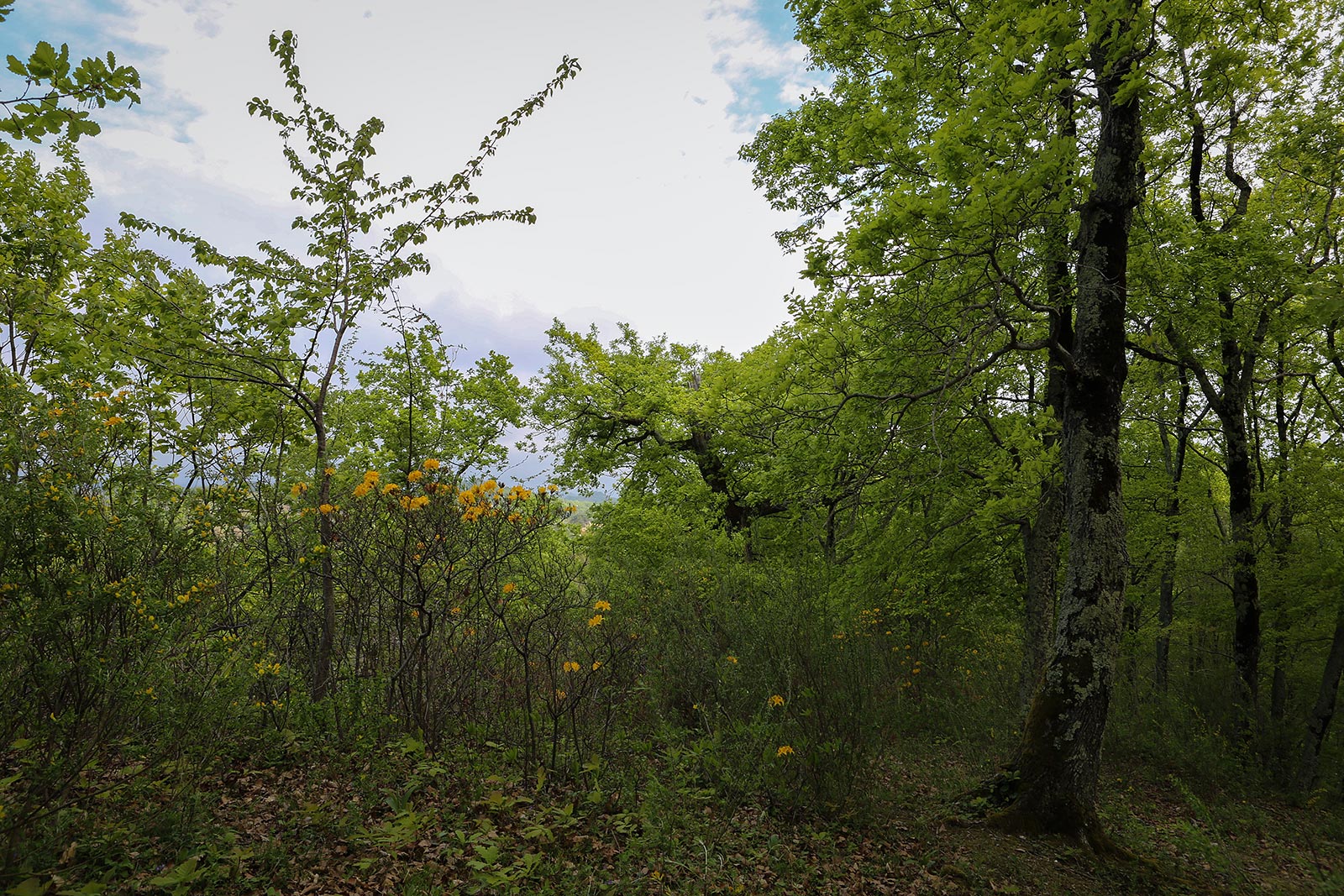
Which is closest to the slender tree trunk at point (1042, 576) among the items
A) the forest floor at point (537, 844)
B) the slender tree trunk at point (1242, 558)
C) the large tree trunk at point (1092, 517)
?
the forest floor at point (537, 844)

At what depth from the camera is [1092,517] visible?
204 inches

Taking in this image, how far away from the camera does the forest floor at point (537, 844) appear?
289cm

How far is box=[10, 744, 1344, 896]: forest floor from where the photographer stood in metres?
2.89

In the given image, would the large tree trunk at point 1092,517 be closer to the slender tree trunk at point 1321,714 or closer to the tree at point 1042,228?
the tree at point 1042,228

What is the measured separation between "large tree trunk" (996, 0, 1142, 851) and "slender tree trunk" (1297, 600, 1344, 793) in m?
5.91

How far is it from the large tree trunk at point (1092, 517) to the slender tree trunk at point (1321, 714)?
5912 millimetres

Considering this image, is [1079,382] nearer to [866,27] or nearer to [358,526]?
[866,27]

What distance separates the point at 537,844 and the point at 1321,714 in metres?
10.3

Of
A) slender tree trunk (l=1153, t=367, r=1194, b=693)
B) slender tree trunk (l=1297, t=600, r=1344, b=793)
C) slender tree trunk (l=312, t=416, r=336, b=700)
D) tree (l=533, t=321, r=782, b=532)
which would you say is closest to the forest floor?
slender tree trunk (l=312, t=416, r=336, b=700)

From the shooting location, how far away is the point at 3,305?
16.2 ft

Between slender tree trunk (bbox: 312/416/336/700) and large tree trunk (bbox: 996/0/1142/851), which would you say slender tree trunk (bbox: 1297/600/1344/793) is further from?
slender tree trunk (bbox: 312/416/336/700)

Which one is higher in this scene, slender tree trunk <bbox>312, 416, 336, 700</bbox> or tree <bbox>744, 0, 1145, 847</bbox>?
tree <bbox>744, 0, 1145, 847</bbox>

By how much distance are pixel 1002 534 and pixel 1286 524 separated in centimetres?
372

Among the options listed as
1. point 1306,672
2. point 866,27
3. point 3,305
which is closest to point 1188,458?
point 1306,672
